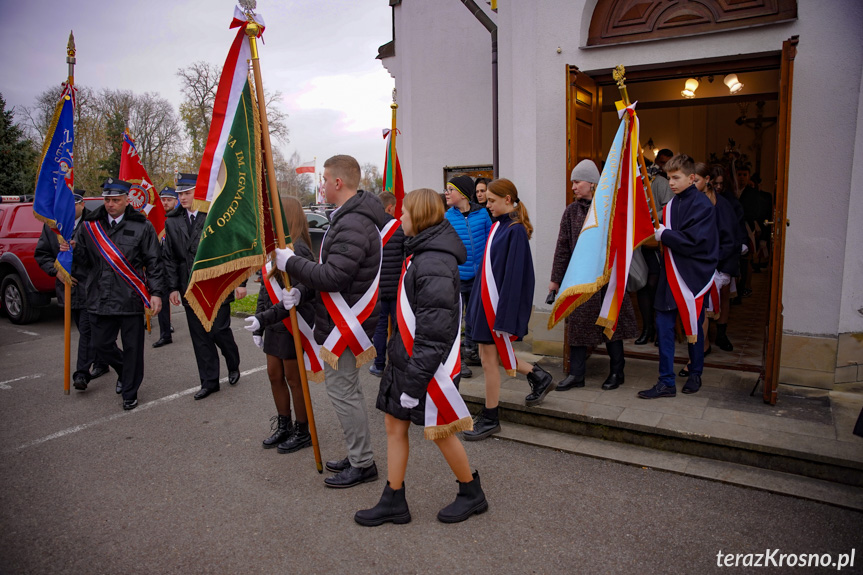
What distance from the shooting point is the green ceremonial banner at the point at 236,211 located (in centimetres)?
357

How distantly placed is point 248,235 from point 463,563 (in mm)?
2244

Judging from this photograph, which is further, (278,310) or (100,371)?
(100,371)

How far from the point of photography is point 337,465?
13.0 ft

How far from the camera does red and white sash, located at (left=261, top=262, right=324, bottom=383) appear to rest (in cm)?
409

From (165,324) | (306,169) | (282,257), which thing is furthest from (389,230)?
(306,169)

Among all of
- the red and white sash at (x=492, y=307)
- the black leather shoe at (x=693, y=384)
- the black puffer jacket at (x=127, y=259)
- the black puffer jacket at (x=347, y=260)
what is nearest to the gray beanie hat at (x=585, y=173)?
the red and white sash at (x=492, y=307)

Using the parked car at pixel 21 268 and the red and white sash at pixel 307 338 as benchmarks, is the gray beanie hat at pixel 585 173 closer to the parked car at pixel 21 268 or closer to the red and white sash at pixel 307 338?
the red and white sash at pixel 307 338

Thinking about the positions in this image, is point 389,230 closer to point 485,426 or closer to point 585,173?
point 585,173

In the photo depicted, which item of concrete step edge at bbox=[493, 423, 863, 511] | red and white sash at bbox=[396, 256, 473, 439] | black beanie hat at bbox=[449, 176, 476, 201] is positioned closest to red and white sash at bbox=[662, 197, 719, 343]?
concrete step edge at bbox=[493, 423, 863, 511]

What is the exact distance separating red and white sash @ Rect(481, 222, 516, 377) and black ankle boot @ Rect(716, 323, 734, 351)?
2914 mm

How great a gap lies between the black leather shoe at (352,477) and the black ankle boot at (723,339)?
4.16m

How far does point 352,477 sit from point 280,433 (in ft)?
3.03

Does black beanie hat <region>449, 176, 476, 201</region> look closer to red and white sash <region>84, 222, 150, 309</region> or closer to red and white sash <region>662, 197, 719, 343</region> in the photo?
red and white sash <region>662, 197, 719, 343</region>

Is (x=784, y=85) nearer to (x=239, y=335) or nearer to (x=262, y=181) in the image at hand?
(x=262, y=181)
